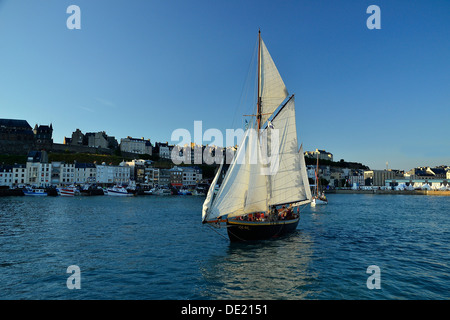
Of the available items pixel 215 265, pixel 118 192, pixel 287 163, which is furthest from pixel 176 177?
pixel 215 265

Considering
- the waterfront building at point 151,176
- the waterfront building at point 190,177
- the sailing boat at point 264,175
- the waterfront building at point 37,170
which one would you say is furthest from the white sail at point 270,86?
the waterfront building at point 190,177

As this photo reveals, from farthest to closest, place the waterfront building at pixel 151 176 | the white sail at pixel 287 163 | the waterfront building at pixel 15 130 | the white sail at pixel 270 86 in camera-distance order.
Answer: the waterfront building at pixel 151 176 → the waterfront building at pixel 15 130 → the white sail at pixel 270 86 → the white sail at pixel 287 163

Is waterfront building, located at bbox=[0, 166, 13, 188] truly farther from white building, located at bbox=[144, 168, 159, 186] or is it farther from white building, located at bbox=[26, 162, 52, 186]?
white building, located at bbox=[144, 168, 159, 186]

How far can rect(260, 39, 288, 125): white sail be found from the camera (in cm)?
3066

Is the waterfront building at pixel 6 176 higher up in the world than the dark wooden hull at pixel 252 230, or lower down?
higher up

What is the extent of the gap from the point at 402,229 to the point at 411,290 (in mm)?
27094

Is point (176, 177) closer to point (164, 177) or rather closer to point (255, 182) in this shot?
point (164, 177)

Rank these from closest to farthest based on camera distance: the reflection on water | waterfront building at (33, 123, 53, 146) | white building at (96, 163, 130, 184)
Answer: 1. the reflection on water
2. white building at (96, 163, 130, 184)
3. waterfront building at (33, 123, 53, 146)

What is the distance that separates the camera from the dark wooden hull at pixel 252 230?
87.9 feet

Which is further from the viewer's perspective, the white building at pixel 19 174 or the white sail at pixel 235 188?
the white building at pixel 19 174

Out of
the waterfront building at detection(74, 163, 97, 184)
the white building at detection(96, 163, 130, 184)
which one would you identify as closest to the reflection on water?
the white building at detection(96, 163, 130, 184)

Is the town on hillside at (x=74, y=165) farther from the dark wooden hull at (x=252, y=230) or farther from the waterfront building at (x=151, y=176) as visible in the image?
the dark wooden hull at (x=252, y=230)

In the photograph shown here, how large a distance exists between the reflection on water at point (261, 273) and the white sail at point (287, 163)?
18.4ft
